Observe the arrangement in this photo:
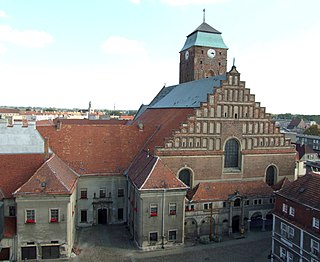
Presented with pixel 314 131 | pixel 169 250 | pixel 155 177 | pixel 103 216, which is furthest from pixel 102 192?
pixel 314 131

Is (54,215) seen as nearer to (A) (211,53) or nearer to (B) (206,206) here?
(B) (206,206)

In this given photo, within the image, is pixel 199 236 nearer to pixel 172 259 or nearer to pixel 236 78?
pixel 172 259

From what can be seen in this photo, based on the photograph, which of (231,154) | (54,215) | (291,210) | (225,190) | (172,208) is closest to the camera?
(291,210)

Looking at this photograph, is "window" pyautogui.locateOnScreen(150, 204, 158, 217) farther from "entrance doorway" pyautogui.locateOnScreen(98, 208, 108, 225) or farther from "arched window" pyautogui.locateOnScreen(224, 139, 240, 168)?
"arched window" pyautogui.locateOnScreen(224, 139, 240, 168)

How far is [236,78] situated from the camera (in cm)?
3638

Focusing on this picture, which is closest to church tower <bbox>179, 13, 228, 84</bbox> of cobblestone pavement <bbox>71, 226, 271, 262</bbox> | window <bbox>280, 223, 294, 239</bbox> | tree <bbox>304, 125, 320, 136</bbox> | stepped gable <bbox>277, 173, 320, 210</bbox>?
cobblestone pavement <bbox>71, 226, 271, 262</bbox>

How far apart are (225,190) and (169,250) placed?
916cm

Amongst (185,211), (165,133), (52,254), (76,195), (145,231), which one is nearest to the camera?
(52,254)

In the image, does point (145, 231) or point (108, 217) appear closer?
point (145, 231)

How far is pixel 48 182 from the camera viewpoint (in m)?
28.9

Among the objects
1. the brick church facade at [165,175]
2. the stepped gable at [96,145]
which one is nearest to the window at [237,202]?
the brick church facade at [165,175]

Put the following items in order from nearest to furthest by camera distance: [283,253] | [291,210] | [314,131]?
[291,210]
[283,253]
[314,131]

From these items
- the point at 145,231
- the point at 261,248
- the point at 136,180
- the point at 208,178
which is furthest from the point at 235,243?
the point at 136,180

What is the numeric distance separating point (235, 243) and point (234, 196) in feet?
15.8
